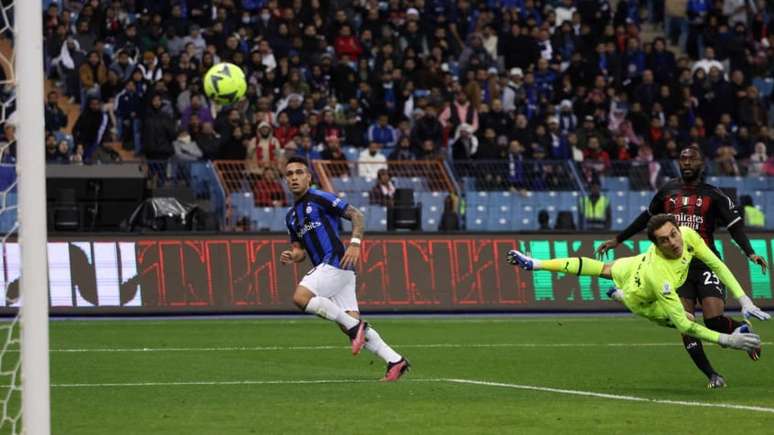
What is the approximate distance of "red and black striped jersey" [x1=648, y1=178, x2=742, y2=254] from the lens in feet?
46.2

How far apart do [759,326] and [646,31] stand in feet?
51.3

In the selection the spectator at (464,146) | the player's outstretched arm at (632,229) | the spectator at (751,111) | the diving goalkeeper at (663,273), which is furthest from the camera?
the spectator at (751,111)

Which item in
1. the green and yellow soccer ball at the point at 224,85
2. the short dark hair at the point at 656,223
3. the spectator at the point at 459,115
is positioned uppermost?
the green and yellow soccer ball at the point at 224,85

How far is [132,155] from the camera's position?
27.1 meters

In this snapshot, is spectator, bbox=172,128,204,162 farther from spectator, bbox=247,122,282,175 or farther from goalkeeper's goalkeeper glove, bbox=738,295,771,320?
goalkeeper's goalkeeper glove, bbox=738,295,771,320

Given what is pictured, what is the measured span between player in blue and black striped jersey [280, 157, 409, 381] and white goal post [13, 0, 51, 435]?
554cm

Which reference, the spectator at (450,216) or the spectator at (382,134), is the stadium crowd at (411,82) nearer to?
the spectator at (382,134)

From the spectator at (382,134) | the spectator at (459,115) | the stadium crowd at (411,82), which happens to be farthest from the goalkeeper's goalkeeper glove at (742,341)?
the spectator at (459,115)

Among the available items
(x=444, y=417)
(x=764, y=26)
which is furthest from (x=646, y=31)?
(x=444, y=417)

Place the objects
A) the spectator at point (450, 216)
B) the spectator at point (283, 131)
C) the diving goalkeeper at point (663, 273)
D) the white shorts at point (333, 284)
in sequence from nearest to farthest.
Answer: the diving goalkeeper at point (663, 273) < the white shorts at point (333, 284) < the spectator at point (450, 216) < the spectator at point (283, 131)

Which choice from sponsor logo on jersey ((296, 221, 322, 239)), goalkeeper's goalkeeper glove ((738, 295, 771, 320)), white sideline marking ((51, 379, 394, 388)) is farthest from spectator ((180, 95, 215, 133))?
goalkeeper's goalkeeper glove ((738, 295, 771, 320))

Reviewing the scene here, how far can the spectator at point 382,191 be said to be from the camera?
1000 inches

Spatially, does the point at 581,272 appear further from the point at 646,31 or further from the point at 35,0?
the point at 646,31

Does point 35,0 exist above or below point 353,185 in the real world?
above
